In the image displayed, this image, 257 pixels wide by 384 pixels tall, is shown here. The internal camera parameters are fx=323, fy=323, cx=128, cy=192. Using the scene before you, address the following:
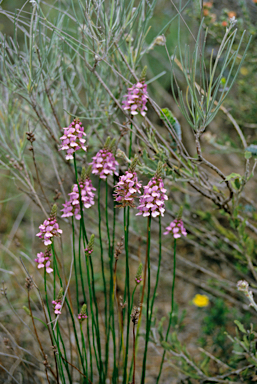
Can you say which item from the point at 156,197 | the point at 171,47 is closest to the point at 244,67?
the point at 171,47

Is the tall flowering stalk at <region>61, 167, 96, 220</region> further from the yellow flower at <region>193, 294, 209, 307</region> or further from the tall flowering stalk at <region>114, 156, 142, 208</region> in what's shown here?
the yellow flower at <region>193, 294, 209, 307</region>

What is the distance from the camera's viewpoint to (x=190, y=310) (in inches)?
76.5

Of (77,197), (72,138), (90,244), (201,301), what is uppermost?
(72,138)

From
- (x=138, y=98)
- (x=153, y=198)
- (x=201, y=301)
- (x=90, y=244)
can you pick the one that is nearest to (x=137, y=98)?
(x=138, y=98)

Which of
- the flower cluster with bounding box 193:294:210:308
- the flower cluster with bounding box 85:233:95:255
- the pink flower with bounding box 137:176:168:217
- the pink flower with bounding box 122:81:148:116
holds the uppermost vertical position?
the pink flower with bounding box 122:81:148:116

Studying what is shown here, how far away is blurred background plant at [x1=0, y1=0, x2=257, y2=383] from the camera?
939mm

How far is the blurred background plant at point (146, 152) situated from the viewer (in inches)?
37.0

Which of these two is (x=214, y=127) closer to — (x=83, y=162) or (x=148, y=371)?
(x=83, y=162)

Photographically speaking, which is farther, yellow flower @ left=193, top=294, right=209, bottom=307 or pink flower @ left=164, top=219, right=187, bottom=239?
yellow flower @ left=193, top=294, right=209, bottom=307

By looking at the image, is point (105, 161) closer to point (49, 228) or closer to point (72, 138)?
point (72, 138)

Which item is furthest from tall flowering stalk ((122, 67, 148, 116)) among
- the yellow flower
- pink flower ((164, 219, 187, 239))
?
the yellow flower

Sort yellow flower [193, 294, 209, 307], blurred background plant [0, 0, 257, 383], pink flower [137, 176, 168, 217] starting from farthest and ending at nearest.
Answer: yellow flower [193, 294, 209, 307] → blurred background plant [0, 0, 257, 383] → pink flower [137, 176, 168, 217]

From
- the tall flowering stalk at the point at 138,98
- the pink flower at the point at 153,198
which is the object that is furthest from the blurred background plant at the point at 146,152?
the pink flower at the point at 153,198

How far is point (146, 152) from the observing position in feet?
3.27
